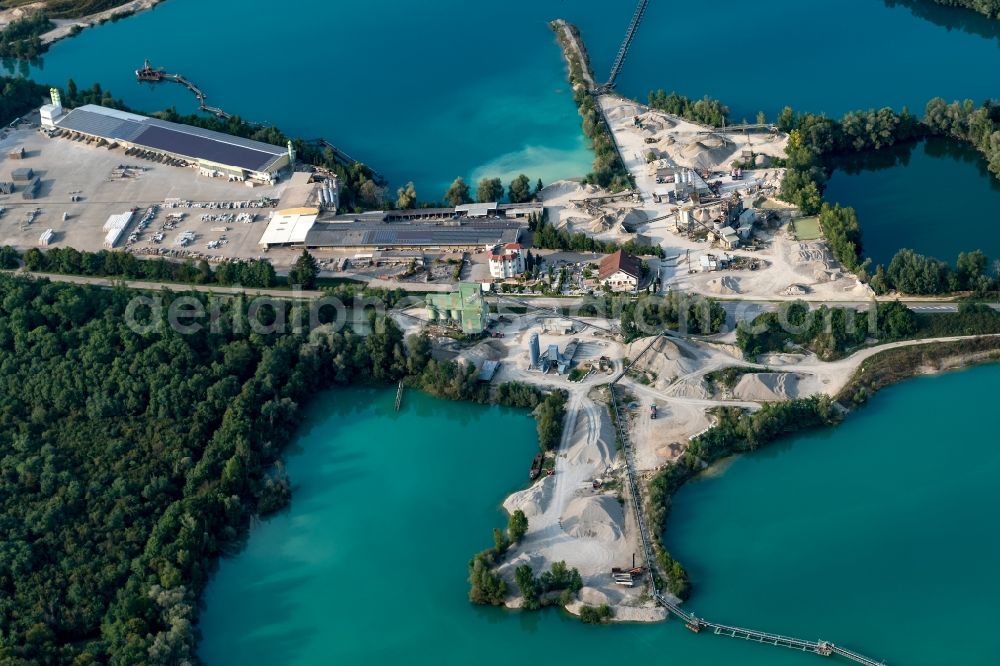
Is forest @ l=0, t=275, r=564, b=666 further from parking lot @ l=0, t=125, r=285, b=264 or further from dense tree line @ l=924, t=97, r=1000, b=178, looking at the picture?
dense tree line @ l=924, t=97, r=1000, b=178

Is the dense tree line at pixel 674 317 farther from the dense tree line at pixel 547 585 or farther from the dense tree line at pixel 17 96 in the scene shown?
the dense tree line at pixel 17 96

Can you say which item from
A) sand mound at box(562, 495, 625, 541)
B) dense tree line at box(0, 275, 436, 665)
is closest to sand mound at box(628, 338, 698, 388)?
sand mound at box(562, 495, 625, 541)

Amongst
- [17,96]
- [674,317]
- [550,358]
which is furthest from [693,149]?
[17,96]

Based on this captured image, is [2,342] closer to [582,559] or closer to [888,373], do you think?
[582,559]

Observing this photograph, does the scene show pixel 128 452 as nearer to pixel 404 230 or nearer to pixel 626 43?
pixel 404 230

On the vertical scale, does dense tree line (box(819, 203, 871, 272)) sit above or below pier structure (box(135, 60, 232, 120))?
below

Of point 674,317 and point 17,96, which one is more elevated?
point 17,96

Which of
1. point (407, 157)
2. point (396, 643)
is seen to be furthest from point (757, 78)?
point (396, 643)
